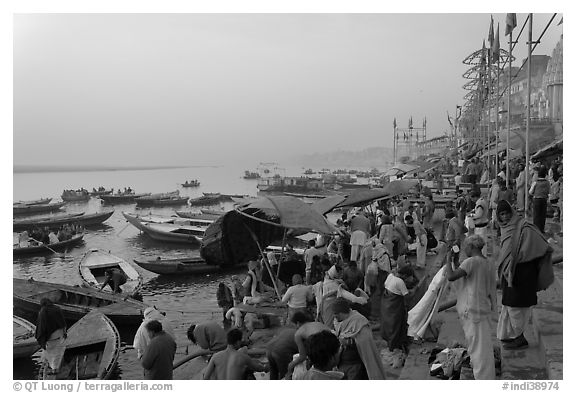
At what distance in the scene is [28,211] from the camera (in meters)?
46.1

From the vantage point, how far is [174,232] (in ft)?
98.3

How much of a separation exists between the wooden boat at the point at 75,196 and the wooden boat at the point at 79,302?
46.7m

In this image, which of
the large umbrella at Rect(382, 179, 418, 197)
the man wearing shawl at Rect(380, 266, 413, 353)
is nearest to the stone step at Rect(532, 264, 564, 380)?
the man wearing shawl at Rect(380, 266, 413, 353)

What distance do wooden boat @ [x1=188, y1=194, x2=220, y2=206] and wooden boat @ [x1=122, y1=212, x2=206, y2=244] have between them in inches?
864

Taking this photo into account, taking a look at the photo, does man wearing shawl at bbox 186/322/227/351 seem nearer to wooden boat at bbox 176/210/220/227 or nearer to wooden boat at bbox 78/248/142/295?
wooden boat at bbox 78/248/142/295

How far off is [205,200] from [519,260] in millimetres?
50870

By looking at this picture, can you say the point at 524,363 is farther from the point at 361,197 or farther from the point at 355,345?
the point at 361,197

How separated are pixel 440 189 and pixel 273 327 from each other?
11249mm

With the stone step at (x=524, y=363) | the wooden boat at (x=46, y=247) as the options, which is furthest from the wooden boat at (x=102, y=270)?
the stone step at (x=524, y=363)

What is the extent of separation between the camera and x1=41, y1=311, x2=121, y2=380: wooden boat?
842cm

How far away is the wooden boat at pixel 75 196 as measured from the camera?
59.5 metres

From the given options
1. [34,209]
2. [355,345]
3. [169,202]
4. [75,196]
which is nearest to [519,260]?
[355,345]

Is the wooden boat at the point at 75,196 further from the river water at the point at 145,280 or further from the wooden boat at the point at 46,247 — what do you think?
the wooden boat at the point at 46,247

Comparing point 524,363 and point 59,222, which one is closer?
point 524,363
